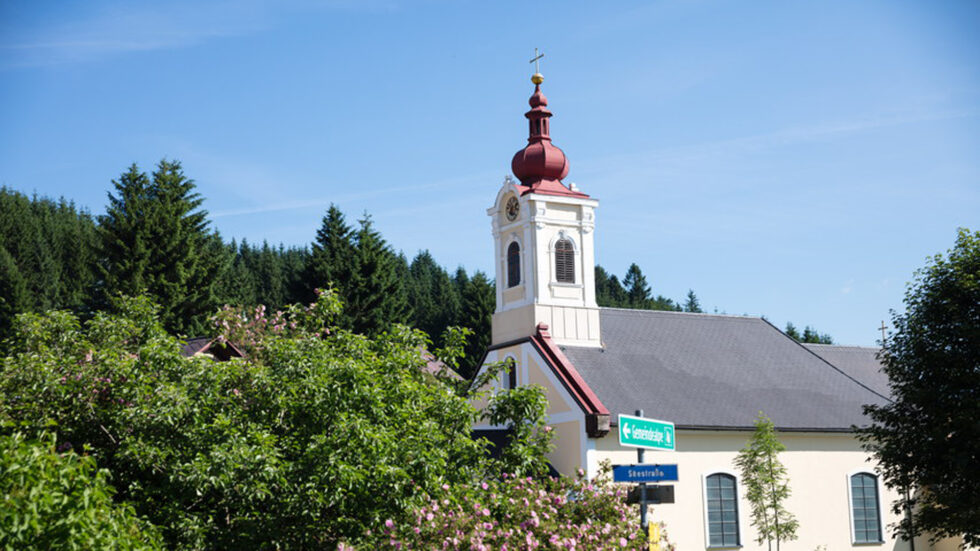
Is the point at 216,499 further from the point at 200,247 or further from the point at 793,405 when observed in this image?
the point at 200,247

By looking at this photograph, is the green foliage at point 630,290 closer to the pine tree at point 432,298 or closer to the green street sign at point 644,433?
the pine tree at point 432,298

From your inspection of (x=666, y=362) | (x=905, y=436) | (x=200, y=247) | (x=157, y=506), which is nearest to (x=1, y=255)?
(x=200, y=247)

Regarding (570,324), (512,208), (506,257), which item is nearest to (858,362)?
(570,324)

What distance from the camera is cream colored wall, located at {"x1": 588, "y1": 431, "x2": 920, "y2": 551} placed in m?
28.9

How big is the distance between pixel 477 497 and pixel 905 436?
9.92 m

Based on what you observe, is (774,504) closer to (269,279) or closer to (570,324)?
(570,324)

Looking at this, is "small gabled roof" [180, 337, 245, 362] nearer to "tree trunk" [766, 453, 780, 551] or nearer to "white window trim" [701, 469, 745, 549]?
"white window trim" [701, 469, 745, 549]

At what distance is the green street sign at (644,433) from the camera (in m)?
14.8

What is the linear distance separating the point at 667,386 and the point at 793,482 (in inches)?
181

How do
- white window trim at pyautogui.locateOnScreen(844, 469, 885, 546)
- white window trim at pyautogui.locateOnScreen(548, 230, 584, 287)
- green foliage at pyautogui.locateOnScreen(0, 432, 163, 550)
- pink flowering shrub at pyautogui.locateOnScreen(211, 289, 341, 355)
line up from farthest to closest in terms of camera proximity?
1. white window trim at pyautogui.locateOnScreen(548, 230, 584, 287)
2. white window trim at pyautogui.locateOnScreen(844, 469, 885, 546)
3. pink flowering shrub at pyautogui.locateOnScreen(211, 289, 341, 355)
4. green foliage at pyautogui.locateOnScreen(0, 432, 163, 550)

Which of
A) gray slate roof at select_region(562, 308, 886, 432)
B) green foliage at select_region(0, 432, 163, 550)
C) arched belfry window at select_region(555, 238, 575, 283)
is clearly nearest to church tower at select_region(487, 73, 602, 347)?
arched belfry window at select_region(555, 238, 575, 283)

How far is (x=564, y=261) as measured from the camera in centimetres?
3244

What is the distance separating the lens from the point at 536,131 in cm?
3353

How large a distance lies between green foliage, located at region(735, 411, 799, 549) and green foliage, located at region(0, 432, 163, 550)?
71.6ft
